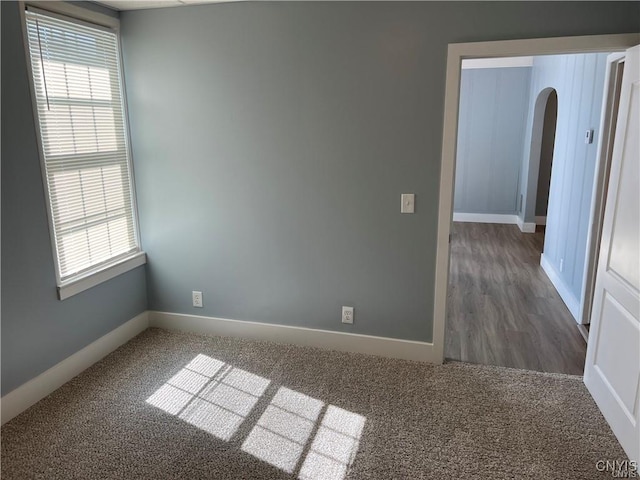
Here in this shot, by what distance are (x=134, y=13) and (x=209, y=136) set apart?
0.98m

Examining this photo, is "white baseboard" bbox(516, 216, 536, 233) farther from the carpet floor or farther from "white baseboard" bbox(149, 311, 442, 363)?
"white baseboard" bbox(149, 311, 442, 363)

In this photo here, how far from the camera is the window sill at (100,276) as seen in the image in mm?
2832

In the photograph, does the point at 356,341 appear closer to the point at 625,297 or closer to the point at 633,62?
the point at 625,297

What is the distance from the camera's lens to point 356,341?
10.6ft

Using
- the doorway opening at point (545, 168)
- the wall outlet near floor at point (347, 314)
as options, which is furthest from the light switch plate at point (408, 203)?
the doorway opening at point (545, 168)

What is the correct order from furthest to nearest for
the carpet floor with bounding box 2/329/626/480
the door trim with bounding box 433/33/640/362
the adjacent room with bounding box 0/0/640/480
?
the door trim with bounding box 433/33/640/362 < the adjacent room with bounding box 0/0/640/480 < the carpet floor with bounding box 2/329/626/480

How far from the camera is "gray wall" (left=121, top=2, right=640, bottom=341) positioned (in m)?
2.73

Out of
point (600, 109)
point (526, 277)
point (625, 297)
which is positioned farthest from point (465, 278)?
point (625, 297)

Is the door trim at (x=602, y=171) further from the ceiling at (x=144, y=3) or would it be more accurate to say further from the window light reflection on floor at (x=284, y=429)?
the ceiling at (x=144, y=3)

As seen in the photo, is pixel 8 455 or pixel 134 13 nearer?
pixel 8 455

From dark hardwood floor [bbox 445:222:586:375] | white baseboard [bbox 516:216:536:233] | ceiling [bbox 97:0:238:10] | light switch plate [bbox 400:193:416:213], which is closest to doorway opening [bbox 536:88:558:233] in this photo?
white baseboard [bbox 516:216:536:233]

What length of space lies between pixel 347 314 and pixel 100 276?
5.67 feet

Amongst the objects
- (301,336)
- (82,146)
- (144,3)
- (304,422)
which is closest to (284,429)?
(304,422)

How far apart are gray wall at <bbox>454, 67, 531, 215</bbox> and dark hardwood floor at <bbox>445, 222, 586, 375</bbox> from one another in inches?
71.0
